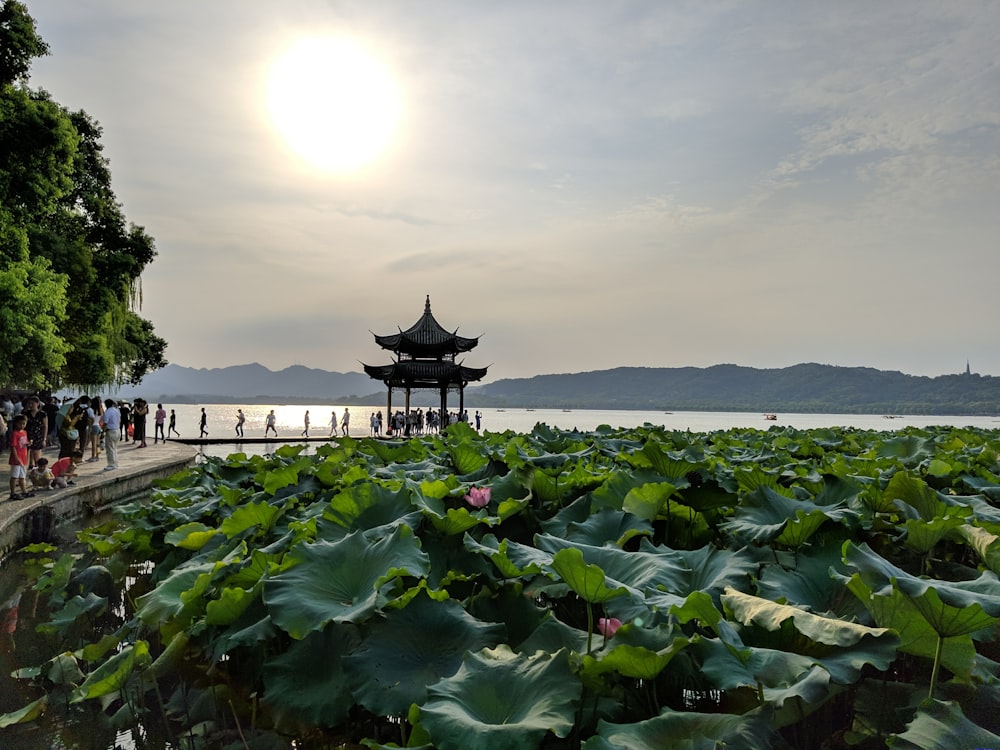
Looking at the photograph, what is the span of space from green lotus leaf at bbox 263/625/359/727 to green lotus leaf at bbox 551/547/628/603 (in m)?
0.67

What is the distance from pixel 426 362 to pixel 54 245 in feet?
43.7

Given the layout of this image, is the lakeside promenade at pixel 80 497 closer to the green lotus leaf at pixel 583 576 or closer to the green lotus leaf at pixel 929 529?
the green lotus leaf at pixel 583 576

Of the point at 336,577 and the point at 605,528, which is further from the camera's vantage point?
the point at 605,528

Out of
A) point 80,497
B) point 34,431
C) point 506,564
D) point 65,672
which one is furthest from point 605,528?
point 34,431

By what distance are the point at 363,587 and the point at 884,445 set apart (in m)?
4.87

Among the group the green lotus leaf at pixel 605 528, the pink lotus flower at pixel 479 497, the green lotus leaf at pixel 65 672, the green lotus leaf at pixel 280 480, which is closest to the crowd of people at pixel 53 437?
the green lotus leaf at pixel 65 672

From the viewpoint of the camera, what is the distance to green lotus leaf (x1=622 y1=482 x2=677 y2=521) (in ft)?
7.26

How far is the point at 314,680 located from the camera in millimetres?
1782

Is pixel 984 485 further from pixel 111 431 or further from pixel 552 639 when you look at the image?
pixel 111 431

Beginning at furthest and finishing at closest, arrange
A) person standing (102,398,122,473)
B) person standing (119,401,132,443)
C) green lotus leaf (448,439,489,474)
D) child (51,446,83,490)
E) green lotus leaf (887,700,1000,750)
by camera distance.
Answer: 1. person standing (119,401,132,443)
2. person standing (102,398,122,473)
3. child (51,446,83,490)
4. green lotus leaf (448,439,489,474)
5. green lotus leaf (887,700,1000,750)

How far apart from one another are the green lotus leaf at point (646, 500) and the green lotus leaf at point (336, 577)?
796 mm

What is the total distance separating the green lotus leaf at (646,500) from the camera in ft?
7.26

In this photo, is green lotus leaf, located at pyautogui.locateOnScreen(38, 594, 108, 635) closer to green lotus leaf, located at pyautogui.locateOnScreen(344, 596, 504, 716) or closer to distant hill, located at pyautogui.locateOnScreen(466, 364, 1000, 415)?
green lotus leaf, located at pyautogui.locateOnScreen(344, 596, 504, 716)

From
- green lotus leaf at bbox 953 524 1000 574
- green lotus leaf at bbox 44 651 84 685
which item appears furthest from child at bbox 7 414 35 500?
green lotus leaf at bbox 953 524 1000 574
